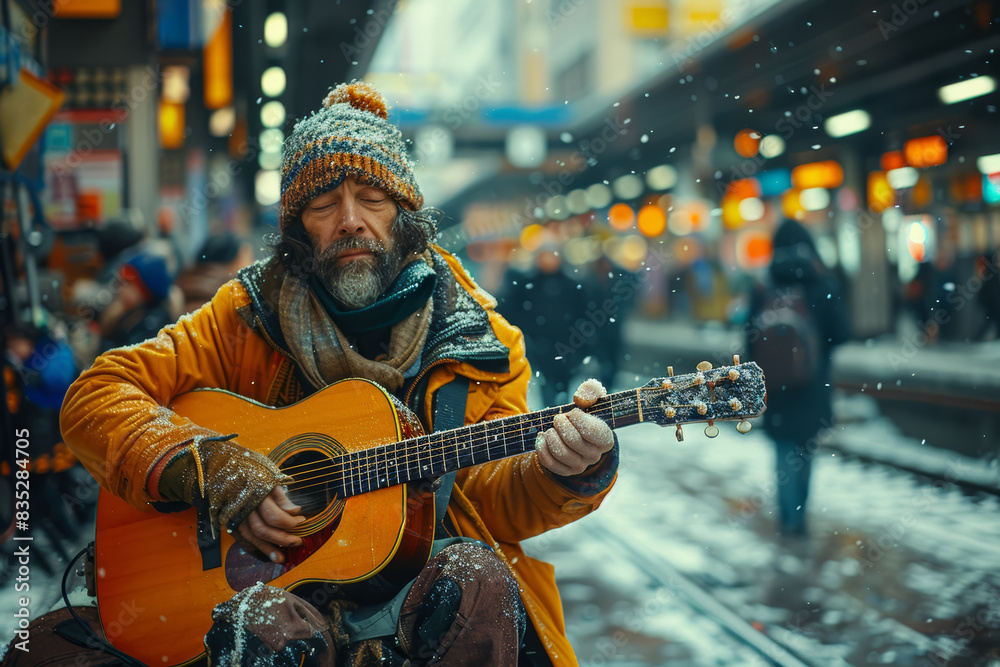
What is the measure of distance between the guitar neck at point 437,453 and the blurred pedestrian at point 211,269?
216 centimetres

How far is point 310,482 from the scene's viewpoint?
74.3 inches

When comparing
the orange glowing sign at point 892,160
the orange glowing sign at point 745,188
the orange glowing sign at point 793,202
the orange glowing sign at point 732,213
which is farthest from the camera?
the orange glowing sign at point 732,213

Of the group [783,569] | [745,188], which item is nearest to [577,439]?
[783,569]

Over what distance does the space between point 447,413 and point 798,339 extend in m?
3.68

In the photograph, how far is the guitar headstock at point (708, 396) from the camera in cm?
168

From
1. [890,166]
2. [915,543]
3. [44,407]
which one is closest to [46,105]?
[44,407]

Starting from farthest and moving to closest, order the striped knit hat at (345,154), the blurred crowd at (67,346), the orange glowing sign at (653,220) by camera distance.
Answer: the orange glowing sign at (653,220)
the blurred crowd at (67,346)
the striped knit hat at (345,154)

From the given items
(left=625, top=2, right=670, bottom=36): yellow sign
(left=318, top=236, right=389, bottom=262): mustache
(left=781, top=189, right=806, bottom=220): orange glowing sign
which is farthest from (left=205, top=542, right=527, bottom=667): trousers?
(left=625, top=2, right=670, bottom=36): yellow sign

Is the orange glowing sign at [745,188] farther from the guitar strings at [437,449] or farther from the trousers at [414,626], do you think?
the trousers at [414,626]

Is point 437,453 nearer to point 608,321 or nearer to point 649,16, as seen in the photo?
point 608,321

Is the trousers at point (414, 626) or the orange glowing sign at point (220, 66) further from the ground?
the orange glowing sign at point (220, 66)

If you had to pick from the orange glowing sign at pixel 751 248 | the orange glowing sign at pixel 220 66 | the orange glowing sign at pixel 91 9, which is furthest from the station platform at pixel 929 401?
the orange glowing sign at pixel 751 248

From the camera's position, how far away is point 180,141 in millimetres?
11547

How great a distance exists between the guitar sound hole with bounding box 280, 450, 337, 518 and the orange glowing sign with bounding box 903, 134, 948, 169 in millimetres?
9227
